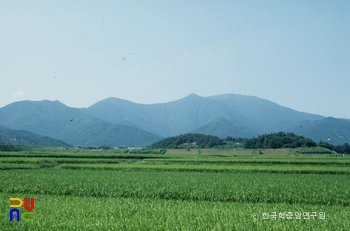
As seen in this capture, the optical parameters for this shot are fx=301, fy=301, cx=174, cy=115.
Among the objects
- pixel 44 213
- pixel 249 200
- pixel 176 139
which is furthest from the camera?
pixel 176 139

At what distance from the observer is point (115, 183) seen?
24781mm

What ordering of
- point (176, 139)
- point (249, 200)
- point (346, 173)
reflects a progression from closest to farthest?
point (249, 200)
point (346, 173)
point (176, 139)

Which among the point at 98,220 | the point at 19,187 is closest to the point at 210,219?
the point at 98,220

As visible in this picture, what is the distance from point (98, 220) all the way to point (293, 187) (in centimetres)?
1665

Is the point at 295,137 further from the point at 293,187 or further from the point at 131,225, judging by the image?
the point at 131,225

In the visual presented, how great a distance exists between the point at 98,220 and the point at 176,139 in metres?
149

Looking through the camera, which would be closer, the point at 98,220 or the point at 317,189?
the point at 98,220

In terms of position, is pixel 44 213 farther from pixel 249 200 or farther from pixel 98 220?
pixel 249 200

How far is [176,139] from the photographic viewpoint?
16025 centimetres

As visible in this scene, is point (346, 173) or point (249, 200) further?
point (346, 173)

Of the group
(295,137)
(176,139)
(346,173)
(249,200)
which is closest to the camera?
(249,200)

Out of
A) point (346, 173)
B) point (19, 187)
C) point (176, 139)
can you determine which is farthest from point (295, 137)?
point (19, 187)

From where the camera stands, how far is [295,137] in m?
125

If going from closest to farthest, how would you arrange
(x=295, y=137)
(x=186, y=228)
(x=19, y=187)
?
(x=186, y=228) < (x=19, y=187) < (x=295, y=137)
